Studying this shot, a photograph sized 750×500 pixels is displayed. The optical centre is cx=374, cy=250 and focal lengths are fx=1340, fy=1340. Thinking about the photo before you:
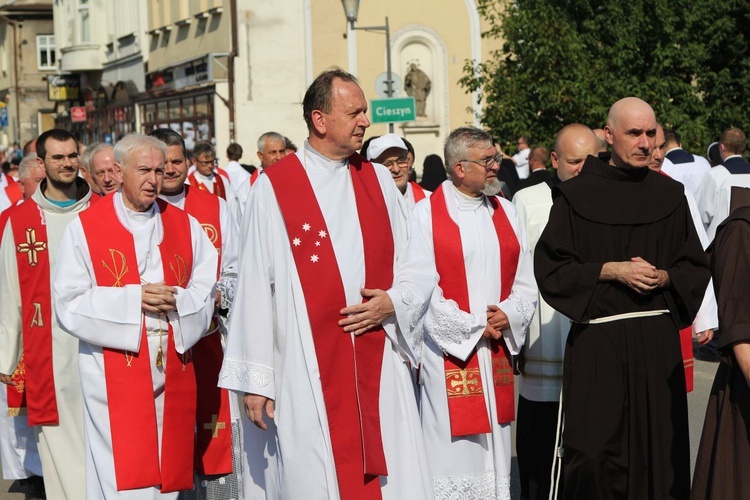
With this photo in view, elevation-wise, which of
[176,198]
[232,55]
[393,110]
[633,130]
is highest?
[232,55]

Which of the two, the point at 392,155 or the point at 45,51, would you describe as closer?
the point at 392,155

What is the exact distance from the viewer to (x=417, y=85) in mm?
33812

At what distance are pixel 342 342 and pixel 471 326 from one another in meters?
1.36

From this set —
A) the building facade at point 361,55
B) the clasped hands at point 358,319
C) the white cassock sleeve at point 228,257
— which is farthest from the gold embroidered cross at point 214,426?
the building facade at point 361,55

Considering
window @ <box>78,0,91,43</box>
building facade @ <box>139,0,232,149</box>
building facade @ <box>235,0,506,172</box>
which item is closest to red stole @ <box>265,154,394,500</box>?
building facade @ <box>235,0,506,172</box>

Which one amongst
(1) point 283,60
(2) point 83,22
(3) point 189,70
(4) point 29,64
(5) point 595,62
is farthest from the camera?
(4) point 29,64

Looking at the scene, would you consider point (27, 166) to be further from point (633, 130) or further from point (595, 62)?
point (595, 62)

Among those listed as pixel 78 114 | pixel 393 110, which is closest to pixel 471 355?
pixel 393 110

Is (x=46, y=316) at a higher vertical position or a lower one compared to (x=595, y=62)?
lower

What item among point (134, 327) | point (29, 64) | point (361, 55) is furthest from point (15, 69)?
point (134, 327)

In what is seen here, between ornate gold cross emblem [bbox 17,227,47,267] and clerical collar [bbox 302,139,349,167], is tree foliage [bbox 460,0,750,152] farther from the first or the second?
clerical collar [bbox 302,139,349,167]

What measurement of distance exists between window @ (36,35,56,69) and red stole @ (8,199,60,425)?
5483 centimetres

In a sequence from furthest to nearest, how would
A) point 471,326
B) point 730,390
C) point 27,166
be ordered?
point 27,166 < point 471,326 < point 730,390

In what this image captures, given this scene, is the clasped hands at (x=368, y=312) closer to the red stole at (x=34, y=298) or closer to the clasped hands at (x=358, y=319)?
the clasped hands at (x=358, y=319)
